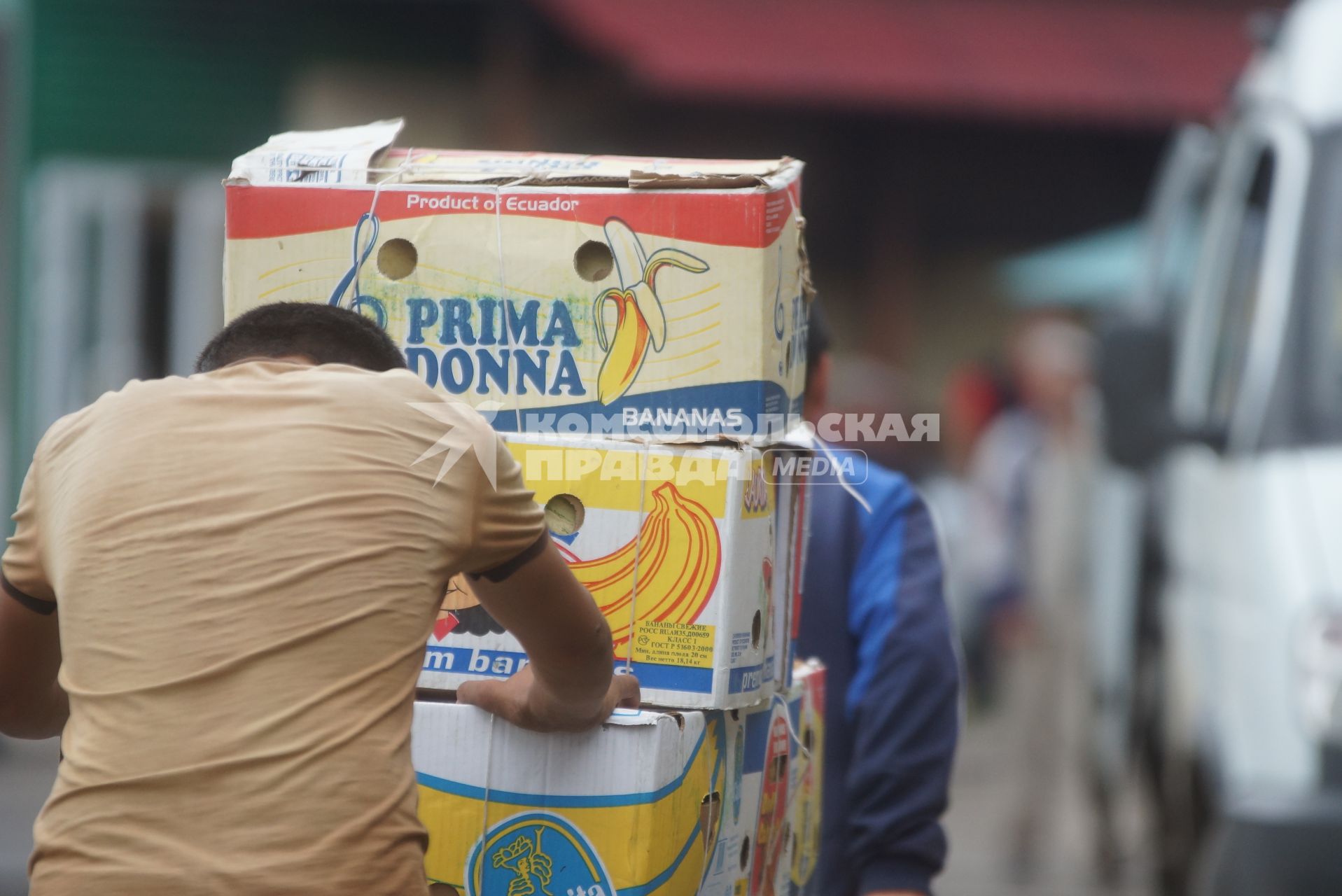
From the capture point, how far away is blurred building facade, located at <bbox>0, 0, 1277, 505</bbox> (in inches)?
394

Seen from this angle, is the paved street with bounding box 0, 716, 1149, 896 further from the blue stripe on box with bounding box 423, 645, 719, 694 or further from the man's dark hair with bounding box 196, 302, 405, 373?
the man's dark hair with bounding box 196, 302, 405, 373

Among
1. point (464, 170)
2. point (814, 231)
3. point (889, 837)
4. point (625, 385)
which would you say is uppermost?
point (814, 231)

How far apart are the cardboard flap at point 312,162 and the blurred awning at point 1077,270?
27.5 ft

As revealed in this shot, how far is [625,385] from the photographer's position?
2334 millimetres

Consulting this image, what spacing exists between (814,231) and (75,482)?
9332 mm

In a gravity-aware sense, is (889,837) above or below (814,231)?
below

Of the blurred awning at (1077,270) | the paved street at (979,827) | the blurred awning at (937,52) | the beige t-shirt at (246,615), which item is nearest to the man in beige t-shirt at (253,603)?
the beige t-shirt at (246,615)

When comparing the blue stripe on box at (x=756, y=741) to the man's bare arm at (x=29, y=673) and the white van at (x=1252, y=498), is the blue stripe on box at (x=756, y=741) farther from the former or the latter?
the white van at (x=1252, y=498)

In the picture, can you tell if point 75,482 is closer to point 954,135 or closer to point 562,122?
point 562,122

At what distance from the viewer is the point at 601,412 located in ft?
7.69

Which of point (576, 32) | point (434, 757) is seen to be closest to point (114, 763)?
point (434, 757)

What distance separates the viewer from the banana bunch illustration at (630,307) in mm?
2324

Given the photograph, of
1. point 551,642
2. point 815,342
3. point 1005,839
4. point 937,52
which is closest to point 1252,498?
point 815,342

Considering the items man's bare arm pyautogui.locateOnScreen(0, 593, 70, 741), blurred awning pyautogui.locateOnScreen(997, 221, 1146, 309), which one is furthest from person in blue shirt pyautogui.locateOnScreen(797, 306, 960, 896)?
blurred awning pyautogui.locateOnScreen(997, 221, 1146, 309)
